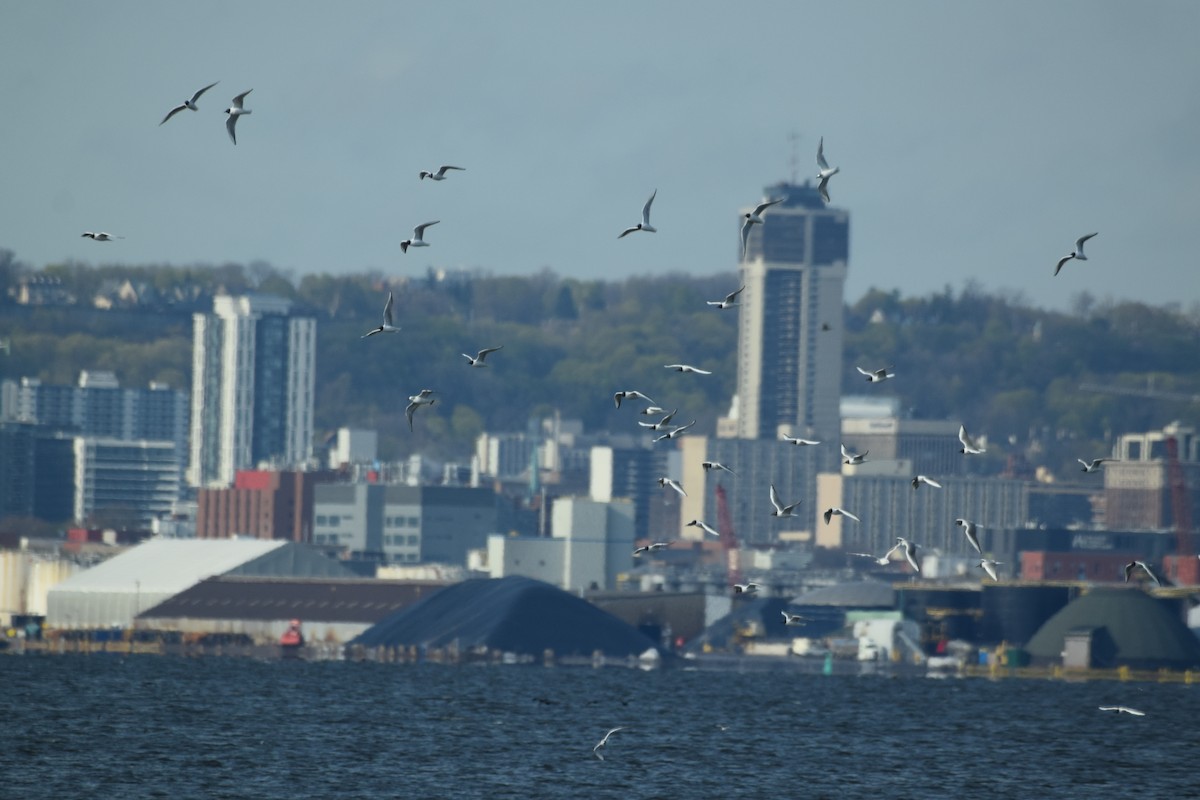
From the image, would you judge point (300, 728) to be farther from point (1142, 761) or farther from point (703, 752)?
point (1142, 761)

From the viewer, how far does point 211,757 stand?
329 ft

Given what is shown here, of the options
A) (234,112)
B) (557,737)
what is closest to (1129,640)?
(557,737)

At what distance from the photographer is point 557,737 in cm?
11325

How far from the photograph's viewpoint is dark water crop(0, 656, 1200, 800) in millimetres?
92625

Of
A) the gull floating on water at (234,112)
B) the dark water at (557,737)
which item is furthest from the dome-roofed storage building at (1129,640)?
the gull floating on water at (234,112)

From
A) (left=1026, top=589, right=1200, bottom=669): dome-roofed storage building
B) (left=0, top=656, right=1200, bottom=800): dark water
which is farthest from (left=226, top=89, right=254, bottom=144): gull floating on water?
(left=1026, top=589, right=1200, bottom=669): dome-roofed storage building

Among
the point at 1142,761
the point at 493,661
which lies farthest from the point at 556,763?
the point at 493,661

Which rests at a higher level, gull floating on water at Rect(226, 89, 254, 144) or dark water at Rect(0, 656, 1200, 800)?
gull floating on water at Rect(226, 89, 254, 144)

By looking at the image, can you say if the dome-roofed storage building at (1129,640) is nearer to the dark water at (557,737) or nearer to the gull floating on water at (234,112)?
the dark water at (557,737)

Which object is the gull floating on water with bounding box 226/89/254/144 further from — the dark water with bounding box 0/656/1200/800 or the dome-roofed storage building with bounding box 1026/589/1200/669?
the dome-roofed storage building with bounding box 1026/589/1200/669

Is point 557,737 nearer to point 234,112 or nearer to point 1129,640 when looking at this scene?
point 234,112

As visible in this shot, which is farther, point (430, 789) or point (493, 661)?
point (493, 661)

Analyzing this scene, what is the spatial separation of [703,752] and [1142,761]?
56.5 ft

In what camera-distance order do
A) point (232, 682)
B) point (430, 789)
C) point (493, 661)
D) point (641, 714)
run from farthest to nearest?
point (493, 661), point (232, 682), point (641, 714), point (430, 789)
